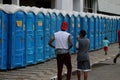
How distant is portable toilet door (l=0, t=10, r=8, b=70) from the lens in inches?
610

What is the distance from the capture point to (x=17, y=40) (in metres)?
16.5

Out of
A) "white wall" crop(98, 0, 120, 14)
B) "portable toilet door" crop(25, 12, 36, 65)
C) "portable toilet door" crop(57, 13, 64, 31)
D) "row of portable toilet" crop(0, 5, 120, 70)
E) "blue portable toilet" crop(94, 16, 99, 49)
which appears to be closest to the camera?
"row of portable toilet" crop(0, 5, 120, 70)

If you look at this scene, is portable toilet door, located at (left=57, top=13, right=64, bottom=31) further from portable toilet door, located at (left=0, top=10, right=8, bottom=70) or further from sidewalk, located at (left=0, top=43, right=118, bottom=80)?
portable toilet door, located at (left=0, top=10, right=8, bottom=70)

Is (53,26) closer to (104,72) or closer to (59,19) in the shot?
(59,19)

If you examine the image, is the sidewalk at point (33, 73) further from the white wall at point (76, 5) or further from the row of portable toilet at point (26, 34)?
the white wall at point (76, 5)

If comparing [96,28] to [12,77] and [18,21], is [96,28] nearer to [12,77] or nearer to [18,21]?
[18,21]

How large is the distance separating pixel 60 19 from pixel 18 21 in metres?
5.67

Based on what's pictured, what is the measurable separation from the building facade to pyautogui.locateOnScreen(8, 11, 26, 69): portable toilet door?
360 inches

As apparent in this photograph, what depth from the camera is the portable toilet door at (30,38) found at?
17391 mm

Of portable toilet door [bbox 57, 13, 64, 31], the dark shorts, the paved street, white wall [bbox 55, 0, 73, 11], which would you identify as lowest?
the paved street

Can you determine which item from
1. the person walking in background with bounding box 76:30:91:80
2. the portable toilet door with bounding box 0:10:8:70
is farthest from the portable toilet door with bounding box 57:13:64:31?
the person walking in background with bounding box 76:30:91:80

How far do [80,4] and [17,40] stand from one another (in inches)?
980

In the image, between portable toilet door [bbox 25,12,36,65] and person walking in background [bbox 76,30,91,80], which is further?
portable toilet door [bbox 25,12,36,65]

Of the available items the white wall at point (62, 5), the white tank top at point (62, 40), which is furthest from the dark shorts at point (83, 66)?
the white wall at point (62, 5)
